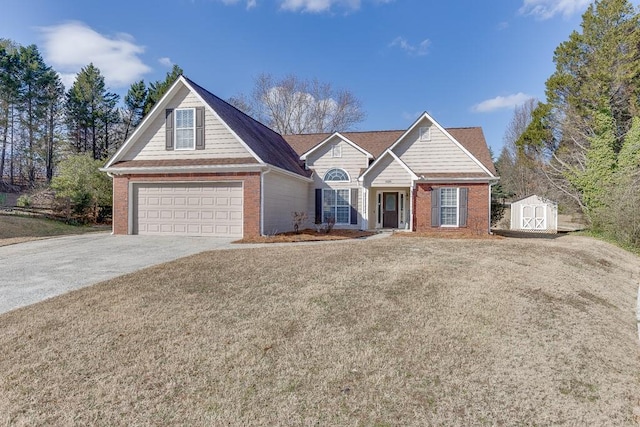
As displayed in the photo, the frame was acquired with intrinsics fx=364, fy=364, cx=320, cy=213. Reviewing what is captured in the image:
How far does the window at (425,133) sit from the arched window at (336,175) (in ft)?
13.3

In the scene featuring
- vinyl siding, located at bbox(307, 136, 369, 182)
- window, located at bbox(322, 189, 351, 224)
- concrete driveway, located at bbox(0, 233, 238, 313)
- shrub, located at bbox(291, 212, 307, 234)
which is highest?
vinyl siding, located at bbox(307, 136, 369, 182)

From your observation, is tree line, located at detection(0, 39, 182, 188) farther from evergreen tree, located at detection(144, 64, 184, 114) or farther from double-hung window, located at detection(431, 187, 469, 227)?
double-hung window, located at detection(431, 187, 469, 227)

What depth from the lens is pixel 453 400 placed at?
11.3ft

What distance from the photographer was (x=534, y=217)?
2602cm

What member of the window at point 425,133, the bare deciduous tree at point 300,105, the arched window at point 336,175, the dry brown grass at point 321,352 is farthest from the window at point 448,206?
the bare deciduous tree at point 300,105

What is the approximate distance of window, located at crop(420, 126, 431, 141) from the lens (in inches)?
687

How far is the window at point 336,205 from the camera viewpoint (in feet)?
59.8

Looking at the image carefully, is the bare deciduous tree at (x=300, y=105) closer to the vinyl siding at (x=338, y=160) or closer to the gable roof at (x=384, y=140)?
the gable roof at (x=384, y=140)

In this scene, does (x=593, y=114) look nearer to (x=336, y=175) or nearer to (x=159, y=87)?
(x=336, y=175)

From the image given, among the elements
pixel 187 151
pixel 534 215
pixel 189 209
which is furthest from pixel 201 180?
pixel 534 215

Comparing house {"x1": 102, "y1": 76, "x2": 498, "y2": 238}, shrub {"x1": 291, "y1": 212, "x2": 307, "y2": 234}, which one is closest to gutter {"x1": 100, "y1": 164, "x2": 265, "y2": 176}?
house {"x1": 102, "y1": 76, "x2": 498, "y2": 238}

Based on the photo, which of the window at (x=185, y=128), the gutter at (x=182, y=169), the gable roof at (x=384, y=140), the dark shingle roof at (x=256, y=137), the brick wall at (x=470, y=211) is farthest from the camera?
the gable roof at (x=384, y=140)

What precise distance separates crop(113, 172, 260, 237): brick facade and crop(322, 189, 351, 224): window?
17.9ft

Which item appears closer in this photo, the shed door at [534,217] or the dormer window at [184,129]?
the dormer window at [184,129]
